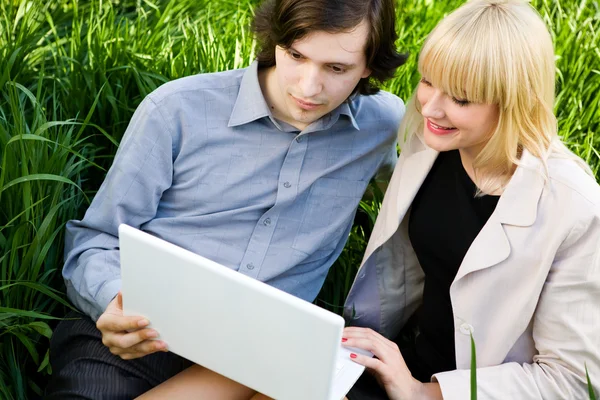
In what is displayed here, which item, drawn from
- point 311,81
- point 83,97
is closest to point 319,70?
point 311,81

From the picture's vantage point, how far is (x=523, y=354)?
80.7 inches

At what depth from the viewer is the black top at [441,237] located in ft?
6.77

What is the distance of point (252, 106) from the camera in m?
2.18

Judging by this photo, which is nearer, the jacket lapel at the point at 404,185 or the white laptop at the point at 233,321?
the white laptop at the point at 233,321

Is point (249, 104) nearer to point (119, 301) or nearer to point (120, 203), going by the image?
point (120, 203)

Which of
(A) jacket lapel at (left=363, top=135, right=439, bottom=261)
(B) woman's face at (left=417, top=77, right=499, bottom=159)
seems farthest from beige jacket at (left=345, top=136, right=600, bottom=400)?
(A) jacket lapel at (left=363, top=135, right=439, bottom=261)

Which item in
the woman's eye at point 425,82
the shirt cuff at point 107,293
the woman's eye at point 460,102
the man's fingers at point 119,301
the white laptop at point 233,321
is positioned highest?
the woman's eye at point 425,82

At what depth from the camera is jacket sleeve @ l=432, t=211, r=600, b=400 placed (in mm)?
1863

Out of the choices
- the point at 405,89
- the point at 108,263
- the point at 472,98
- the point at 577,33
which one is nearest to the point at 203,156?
the point at 108,263

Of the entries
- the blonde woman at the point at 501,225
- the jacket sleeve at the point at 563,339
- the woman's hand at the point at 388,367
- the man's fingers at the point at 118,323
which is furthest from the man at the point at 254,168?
the jacket sleeve at the point at 563,339

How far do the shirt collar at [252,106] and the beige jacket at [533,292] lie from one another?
50cm

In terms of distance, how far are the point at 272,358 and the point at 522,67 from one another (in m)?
0.80

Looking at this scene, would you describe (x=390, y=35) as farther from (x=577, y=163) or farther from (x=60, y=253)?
(x=60, y=253)

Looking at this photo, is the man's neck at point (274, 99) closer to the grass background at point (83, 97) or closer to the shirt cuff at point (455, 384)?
the grass background at point (83, 97)
